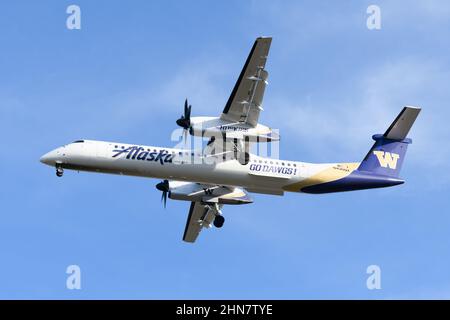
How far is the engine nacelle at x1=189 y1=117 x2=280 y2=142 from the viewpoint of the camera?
35.6 m

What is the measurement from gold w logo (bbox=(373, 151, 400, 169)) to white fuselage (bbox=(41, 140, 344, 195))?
3473 millimetres

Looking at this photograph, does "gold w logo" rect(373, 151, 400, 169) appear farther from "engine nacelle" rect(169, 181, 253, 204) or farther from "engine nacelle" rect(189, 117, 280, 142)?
"engine nacelle" rect(169, 181, 253, 204)

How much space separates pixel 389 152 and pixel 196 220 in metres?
10.1

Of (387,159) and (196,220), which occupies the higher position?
(387,159)

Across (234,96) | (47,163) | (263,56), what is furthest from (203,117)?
(47,163)

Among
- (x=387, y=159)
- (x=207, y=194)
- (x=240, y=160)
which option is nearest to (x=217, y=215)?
(x=207, y=194)

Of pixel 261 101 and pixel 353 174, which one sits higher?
pixel 261 101

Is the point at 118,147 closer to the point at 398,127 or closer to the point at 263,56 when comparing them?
the point at 263,56

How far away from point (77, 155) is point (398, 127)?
1376 centimetres

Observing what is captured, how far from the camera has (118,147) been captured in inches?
1470

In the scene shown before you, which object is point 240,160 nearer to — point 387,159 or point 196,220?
point 387,159

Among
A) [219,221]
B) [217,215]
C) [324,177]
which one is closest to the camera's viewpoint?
[324,177]

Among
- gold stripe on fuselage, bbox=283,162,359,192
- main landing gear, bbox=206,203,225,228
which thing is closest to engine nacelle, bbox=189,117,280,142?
gold stripe on fuselage, bbox=283,162,359,192

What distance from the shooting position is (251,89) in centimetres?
3475
